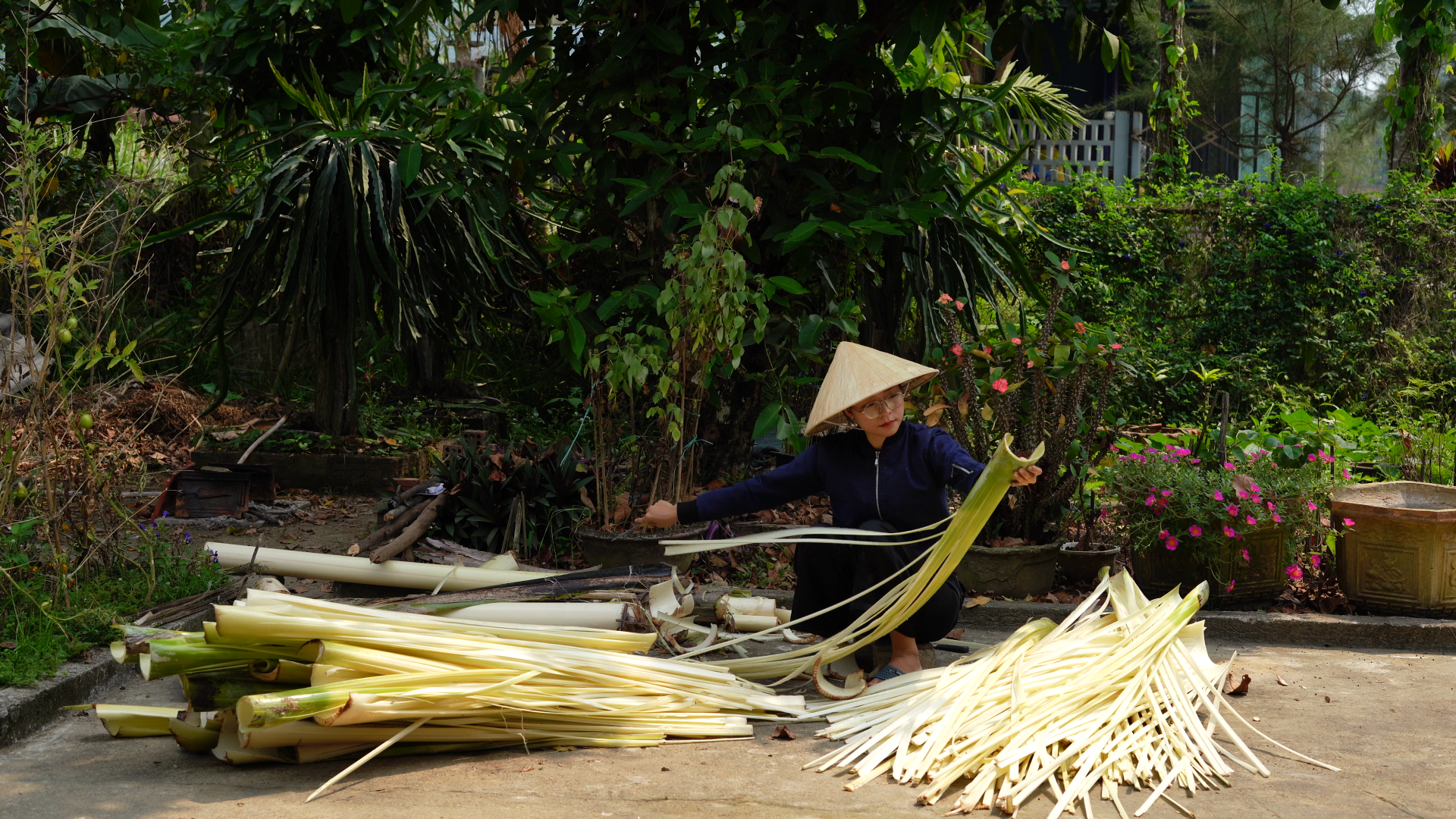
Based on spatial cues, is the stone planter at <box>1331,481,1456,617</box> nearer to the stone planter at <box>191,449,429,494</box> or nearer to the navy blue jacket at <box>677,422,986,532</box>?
the navy blue jacket at <box>677,422,986,532</box>

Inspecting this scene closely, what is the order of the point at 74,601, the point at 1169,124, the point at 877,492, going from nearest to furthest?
the point at 877,492, the point at 74,601, the point at 1169,124

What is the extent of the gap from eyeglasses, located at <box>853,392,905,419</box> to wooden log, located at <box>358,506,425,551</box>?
229 cm

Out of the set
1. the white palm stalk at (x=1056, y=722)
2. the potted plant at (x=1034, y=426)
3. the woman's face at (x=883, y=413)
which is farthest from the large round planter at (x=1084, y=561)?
the woman's face at (x=883, y=413)

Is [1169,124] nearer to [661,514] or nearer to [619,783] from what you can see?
[661,514]

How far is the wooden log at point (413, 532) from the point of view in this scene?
4477 mm

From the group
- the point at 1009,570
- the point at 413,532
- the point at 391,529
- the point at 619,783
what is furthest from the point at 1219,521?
the point at 391,529

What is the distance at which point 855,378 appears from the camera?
361 cm

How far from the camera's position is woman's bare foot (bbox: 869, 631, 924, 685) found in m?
3.66

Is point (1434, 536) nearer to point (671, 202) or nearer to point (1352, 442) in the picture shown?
point (1352, 442)

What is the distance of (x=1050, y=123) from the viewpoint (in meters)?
8.21

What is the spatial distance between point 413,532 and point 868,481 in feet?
6.78

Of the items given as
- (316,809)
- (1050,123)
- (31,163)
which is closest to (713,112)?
(31,163)

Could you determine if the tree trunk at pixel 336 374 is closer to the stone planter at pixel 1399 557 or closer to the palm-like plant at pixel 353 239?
the palm-like plant at pixel 353 239

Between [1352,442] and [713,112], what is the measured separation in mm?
4508
